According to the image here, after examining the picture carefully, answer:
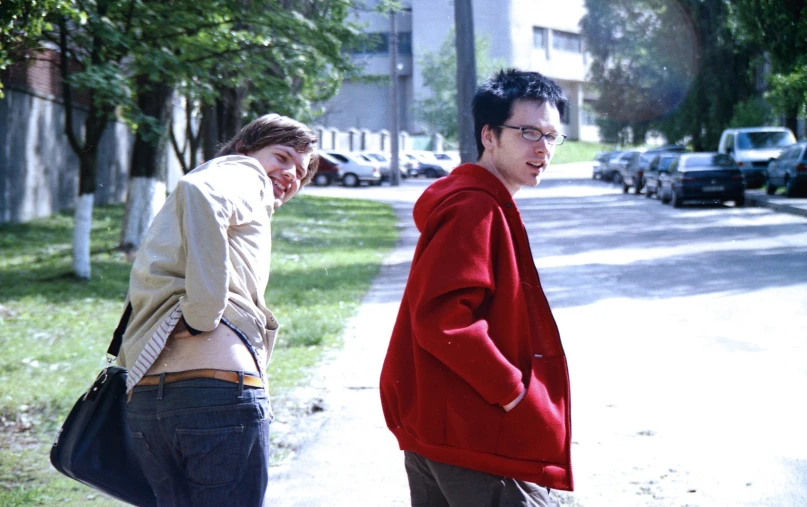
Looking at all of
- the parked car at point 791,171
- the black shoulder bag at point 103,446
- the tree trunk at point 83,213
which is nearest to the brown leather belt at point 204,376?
the black shoulder bag at point 103,446

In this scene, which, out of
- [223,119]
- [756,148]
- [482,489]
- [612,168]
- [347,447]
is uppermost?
[223,119]

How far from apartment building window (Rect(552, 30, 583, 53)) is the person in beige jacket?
69.3m

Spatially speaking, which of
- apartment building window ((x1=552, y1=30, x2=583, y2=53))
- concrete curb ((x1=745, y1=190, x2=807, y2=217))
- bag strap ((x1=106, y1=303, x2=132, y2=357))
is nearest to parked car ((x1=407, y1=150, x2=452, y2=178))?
apartment building window ((x1=552, y1=30, x2=583, y2=53))

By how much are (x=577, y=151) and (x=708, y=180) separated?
5104 centimetres

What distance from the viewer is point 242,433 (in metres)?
2.74

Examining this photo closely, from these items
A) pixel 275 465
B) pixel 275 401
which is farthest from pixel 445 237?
pixel 275 401

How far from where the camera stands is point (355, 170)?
1923 inches

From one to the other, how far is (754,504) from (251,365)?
2.96 meters

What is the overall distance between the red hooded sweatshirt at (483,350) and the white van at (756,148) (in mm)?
29562

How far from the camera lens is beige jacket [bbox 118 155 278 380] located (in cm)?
265

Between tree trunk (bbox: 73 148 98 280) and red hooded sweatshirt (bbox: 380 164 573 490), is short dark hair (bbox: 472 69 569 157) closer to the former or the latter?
red hooded sweatshirt (bbox: 380 164 573 490)

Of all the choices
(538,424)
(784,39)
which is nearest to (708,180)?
(784,39)

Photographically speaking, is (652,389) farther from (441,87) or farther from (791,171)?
(441,87)

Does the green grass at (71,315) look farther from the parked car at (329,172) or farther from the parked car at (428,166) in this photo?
the parked car at (428,166)
